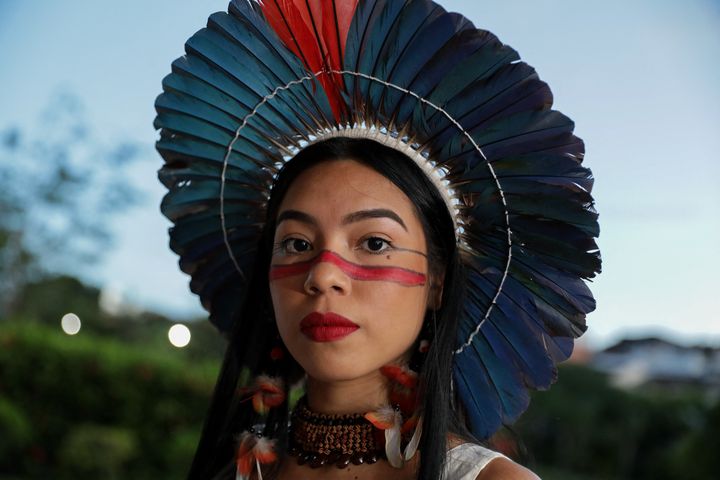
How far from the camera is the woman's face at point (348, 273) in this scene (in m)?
1.70

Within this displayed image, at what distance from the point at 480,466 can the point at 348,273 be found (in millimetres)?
507

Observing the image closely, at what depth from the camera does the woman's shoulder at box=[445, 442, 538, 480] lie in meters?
1.60

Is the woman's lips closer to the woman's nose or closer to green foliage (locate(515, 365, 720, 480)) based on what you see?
the woman's nose

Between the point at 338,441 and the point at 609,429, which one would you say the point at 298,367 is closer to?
the point at 338,441

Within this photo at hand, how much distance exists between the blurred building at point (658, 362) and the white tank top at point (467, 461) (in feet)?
43.5

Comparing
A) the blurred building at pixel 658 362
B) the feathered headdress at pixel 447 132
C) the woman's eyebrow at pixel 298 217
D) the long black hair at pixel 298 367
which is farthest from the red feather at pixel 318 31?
the blurred building at pixel 658 362

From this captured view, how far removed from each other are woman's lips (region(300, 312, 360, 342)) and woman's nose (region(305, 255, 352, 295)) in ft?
0.18

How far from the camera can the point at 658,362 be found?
54.9 feet

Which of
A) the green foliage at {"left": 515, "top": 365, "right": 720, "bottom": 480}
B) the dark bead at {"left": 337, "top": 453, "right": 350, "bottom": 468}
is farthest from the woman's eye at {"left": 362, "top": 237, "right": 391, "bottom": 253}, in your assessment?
the green foliage at {"left": 515, "top": 365, "right": 720, "bottom": 480}

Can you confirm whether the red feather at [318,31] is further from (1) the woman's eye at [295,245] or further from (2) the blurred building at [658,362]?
(2) the blurred building at [658,362]

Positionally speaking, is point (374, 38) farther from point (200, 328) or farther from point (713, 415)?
point (200, 328)

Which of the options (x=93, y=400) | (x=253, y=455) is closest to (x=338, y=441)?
(x=253, y=455)

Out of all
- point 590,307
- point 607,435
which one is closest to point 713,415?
point 607,435

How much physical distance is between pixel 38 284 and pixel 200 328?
8.78 ft
